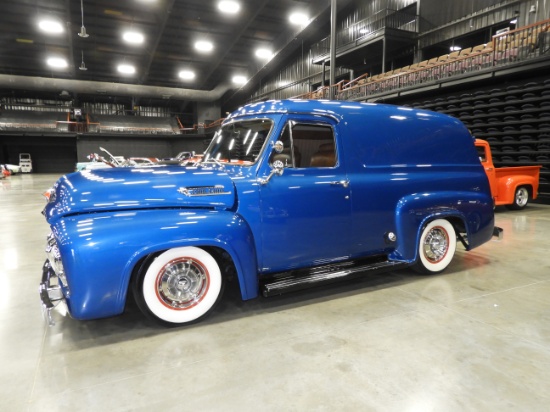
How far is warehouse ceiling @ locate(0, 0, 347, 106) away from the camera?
17.5m

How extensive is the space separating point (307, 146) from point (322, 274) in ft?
4.13

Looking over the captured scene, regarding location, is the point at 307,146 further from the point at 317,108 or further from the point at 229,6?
the point at 229,6

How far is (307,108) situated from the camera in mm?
3414

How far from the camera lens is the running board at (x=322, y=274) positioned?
10.1ft

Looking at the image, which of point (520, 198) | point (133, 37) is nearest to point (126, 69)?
point (133, 37)

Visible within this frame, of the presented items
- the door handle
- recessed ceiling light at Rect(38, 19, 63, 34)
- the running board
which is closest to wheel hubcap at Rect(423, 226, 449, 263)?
the running board

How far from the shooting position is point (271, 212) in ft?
10.2

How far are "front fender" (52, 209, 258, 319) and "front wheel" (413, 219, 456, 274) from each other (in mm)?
2353

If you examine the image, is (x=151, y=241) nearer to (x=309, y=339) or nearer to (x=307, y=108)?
(x=309, y=339)

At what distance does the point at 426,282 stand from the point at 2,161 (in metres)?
39.4

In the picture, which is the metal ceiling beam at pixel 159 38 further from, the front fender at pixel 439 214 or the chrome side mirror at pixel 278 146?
the front fender at pixel 439 214

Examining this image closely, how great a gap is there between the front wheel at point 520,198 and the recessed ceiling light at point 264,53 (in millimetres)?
19226

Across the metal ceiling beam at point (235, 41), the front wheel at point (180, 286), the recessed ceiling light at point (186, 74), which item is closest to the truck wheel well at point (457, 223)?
the front wheel at point (180, 286)

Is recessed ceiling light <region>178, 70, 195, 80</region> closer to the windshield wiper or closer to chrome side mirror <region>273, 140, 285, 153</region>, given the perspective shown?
the windshield wiper
